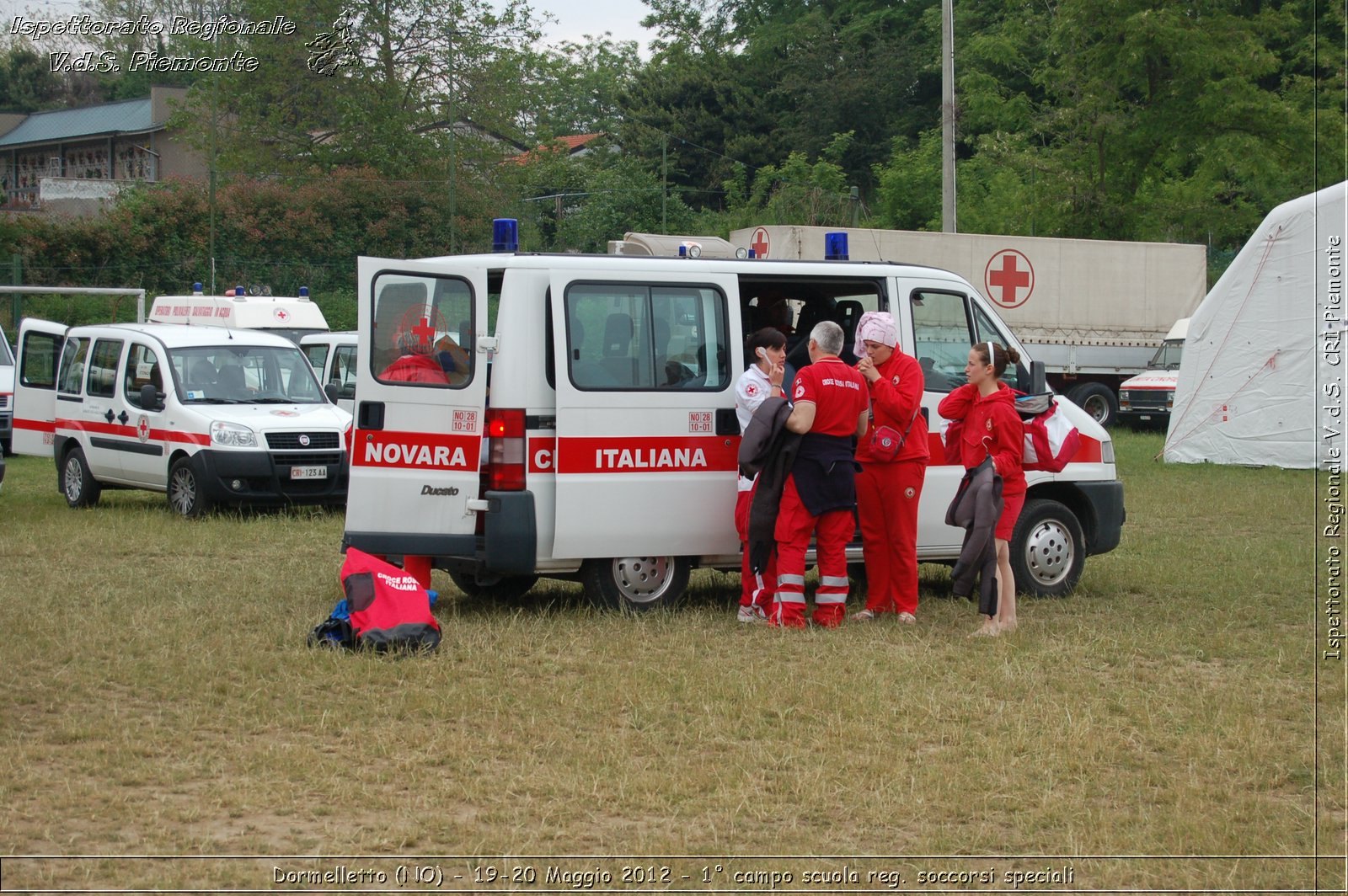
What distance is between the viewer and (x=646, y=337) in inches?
356

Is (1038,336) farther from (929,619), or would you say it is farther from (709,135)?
(709,135)

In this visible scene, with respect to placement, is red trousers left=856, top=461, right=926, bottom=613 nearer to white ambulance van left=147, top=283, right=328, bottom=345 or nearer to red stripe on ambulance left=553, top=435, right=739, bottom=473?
red stripe on ambulance left=553, top=435, right=739, bottom=473

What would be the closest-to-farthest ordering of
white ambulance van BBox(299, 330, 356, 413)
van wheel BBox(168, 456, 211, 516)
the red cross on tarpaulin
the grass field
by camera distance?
the grass field → the red cross on tarpaulin → van wheel BBox(168, 456, 211, 516) → white ambulance van BBox(299, 330, 356, 413)

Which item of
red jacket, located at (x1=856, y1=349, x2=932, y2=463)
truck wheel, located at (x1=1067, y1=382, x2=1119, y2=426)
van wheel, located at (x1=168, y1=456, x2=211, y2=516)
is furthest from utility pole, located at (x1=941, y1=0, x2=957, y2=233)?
red jacket, located at (x1=856, y1=349, x2=932, y2=463)

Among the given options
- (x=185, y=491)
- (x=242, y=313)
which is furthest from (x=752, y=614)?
(x=242, y=313)

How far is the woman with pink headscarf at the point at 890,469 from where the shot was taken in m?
9.05

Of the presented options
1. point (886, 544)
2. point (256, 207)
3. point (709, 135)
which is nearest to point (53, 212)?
point (256, 207)

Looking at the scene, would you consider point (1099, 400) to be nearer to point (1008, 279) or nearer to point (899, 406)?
point (1008, 279)

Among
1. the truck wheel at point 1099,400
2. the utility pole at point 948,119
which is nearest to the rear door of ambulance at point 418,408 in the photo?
the utility pole at point 948,119

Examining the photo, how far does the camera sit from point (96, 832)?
5047 mm

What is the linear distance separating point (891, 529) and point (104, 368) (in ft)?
31.6

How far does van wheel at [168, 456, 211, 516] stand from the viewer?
14047 mm

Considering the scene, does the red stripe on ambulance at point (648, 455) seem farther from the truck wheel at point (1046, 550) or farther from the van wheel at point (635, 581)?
the truck wheel at point (1046, 550)

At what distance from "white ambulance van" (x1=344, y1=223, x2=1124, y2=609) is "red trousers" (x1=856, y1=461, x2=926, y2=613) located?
0.85 meters
